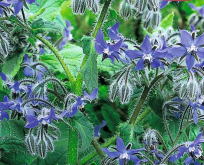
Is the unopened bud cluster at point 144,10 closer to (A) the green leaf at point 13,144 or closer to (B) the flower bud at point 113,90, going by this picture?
(B) the flower bud at point 113,90

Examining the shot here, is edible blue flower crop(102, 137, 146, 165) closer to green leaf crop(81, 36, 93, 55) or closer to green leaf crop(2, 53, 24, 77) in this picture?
green leaf crop(81, 36, 93, 55)

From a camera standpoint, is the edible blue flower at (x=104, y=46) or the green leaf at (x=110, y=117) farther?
the green leaf at (x=110, y=117)

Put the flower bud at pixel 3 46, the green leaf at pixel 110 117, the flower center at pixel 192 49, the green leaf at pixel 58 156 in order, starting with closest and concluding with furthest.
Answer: the flower center at pixel 192 49
the flower bud at pixel 3 46
the green leaf at pixel 58 156
the green leaf at pixel 110 117

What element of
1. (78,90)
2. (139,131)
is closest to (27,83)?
(78,90)

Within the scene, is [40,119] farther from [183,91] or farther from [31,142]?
[183,91]

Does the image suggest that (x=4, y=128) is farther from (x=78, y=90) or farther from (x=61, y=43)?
(x=61, y=43)

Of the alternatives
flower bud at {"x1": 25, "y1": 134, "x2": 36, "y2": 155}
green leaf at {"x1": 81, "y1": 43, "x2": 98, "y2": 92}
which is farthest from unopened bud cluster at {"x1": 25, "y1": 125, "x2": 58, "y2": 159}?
green leaf at {"x1": 81, "y1": 43, "x2": 98, "y2": 92}


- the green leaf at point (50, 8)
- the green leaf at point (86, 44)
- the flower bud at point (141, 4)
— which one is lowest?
the green leaf at point (86, 44)

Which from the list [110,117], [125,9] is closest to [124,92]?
[125,9]

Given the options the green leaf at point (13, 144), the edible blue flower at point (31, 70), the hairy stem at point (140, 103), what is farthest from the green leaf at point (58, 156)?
the hairy stem at point (140, 103)
